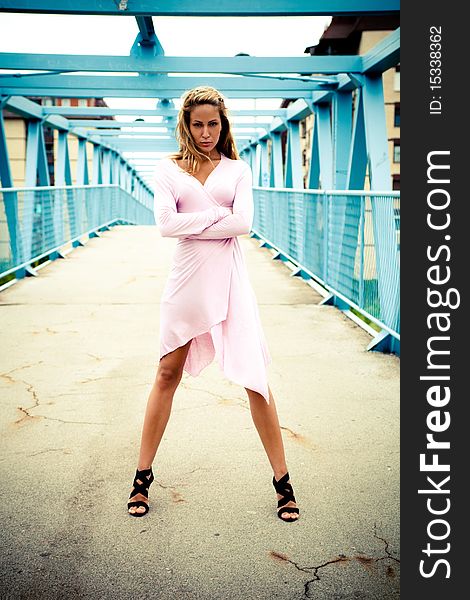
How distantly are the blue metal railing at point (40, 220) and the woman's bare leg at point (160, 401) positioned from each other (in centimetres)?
694

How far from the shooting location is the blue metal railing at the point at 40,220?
9.91 metres

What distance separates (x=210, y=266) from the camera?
311cm

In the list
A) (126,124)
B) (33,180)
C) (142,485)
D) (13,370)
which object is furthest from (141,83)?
(142,485)

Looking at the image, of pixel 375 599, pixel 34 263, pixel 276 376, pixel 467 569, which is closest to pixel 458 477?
pixel 467 569

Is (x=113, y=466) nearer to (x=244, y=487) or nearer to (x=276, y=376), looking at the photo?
(x=244, y=487)

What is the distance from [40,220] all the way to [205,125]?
9.25 m

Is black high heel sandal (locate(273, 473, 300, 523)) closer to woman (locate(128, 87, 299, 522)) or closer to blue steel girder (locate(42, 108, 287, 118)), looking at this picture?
woman (locate(128, 87, 299, 522))

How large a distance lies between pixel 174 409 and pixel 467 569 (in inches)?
105

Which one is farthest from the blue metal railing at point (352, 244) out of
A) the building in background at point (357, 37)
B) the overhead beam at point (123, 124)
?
the building in background at point (357, 37)

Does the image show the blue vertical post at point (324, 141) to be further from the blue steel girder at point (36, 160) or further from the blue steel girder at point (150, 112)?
the blue steel girder at point (36, 160)

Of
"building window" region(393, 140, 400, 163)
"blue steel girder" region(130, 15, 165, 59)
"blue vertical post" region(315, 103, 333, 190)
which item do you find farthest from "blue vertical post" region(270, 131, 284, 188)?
"building window" region(393, 140, 400, 163)

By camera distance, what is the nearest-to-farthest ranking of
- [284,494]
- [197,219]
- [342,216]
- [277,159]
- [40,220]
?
[197,219], [284,494], [342,216], [40,220], [277,159]

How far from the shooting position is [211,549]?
111 inches

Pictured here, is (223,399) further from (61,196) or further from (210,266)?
(61,196)
